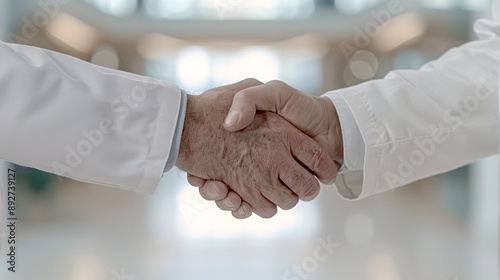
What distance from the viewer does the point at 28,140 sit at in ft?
4.04

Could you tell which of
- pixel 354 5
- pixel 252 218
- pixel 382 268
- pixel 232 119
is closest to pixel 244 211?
pixel 232 119

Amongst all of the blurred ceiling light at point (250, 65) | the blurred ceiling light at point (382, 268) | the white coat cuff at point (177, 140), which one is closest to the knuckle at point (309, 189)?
the white coat cuff at point (177, 140)

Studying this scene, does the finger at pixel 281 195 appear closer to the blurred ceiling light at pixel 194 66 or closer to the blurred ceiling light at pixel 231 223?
the blurred ceiling light at pixel 231 223

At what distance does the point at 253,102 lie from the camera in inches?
57.9

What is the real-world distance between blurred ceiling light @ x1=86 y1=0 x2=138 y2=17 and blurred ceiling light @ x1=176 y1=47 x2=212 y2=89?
2.50ft

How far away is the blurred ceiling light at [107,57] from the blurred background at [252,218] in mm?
15

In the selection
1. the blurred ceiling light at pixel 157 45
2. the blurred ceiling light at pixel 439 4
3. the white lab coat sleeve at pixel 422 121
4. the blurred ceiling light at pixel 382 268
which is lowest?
the blurred ceiling light at pixel 157 45

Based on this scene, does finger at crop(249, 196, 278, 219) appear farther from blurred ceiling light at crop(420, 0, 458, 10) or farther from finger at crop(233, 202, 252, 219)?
blurred ceiling light at crop(420, 0, 458, 10)

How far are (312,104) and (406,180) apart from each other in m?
0.30

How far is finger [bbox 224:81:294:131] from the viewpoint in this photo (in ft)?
4.68

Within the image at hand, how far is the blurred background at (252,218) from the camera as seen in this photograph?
11.8 ft

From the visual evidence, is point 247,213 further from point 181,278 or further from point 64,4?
point 64,4

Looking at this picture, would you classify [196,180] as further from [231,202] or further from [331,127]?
[331,127]

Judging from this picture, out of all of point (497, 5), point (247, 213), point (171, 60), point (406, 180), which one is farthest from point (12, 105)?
point (171, 60)
